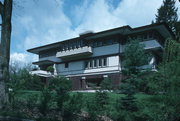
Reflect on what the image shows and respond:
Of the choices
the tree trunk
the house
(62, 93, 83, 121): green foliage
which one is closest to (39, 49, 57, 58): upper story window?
the house

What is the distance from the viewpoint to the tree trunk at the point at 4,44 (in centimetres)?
826

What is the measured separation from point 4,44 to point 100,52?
65.5 feet

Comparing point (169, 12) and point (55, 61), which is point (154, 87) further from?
point (169, 12)

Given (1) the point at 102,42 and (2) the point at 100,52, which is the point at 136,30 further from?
(2) the point at 100,52

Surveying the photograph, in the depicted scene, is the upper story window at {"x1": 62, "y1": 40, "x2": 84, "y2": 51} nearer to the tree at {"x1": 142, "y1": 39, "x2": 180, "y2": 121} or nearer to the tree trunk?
the tree trunk

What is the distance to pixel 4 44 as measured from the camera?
8.79 metres

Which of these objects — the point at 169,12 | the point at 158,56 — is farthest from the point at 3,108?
the point at 169,12

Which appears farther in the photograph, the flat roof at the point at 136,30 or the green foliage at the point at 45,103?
the flat roof at the point at 136,30

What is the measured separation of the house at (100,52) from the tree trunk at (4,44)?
17047 mm

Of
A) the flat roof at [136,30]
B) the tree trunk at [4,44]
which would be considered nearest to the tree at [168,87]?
the tree trunk at [4,44]

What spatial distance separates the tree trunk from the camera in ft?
27.1

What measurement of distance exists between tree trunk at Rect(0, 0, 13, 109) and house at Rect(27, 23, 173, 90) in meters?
17.0

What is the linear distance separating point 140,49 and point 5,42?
24.2 feet

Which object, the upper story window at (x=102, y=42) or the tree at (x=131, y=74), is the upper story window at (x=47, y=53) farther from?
the tree at (x=131, y=74)
